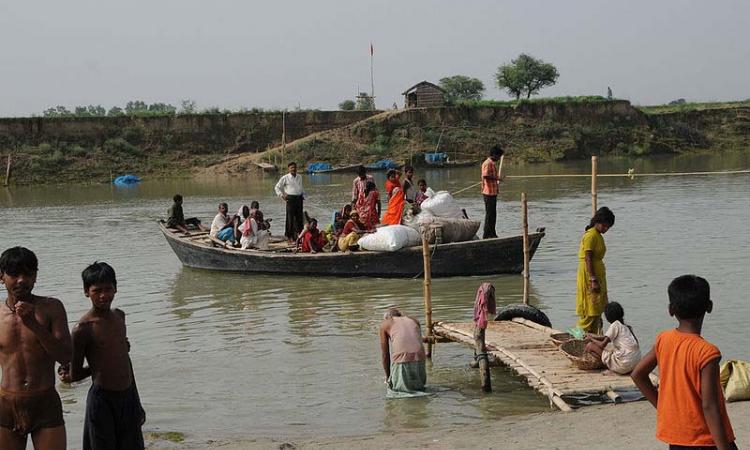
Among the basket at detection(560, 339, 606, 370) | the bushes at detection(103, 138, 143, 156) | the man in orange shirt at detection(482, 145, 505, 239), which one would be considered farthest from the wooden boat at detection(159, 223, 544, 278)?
the bushes at detection(103, 138, 143, 156)

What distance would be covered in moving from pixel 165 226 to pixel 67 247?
4.04 meters

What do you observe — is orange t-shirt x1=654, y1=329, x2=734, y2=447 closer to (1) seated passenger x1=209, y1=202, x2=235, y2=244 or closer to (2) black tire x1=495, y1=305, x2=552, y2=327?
(2) black tire x1=495, y1=305, x2=552, y2=327

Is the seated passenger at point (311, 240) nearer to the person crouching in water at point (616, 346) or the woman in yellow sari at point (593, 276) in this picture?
the woman in yellow sari at point (593, 276)

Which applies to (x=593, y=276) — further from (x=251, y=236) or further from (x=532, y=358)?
(x=251, y=236)

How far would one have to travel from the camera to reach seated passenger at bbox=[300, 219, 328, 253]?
48.4 ft

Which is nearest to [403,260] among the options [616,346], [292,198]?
[292,198]

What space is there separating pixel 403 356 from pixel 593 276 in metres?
1.78

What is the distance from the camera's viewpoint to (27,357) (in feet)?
14.6

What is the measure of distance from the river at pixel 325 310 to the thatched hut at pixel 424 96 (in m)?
25.1

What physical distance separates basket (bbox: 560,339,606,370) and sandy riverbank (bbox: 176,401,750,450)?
500mm

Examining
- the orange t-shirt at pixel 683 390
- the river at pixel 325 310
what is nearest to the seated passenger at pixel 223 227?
the river at pixel 325 310

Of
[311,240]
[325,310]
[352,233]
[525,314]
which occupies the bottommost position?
[325,310]

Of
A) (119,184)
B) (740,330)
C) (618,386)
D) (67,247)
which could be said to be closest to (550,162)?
(119,184)

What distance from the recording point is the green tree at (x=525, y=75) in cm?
6669
